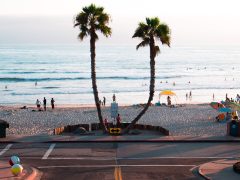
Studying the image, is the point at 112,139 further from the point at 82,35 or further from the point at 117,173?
the point at 117,173

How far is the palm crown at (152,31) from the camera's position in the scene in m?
28.7

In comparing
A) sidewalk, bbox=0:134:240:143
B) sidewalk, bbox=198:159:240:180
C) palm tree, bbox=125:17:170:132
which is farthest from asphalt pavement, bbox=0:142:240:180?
palm tree, bbox=125:17:170:132

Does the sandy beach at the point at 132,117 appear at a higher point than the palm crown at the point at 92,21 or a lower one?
lower

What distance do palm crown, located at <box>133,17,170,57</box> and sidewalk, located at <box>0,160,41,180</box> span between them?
12234 millimetres

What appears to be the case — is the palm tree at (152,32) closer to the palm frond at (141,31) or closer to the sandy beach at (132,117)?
the palm frond at (141,31)

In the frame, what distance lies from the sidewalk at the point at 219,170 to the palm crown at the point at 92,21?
11.3 meters

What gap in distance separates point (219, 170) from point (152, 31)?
11.9m

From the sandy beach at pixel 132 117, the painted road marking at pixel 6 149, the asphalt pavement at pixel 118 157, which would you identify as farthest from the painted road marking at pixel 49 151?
the sandy beach at pixel 132 117

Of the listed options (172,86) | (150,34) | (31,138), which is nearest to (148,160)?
(31,138)

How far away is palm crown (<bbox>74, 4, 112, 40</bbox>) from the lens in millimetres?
28328

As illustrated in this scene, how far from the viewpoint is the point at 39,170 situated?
63.5 ft

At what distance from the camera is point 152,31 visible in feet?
94.6

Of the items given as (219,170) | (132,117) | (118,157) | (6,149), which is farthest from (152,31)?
(132,117)

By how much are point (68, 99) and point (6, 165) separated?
170ft
